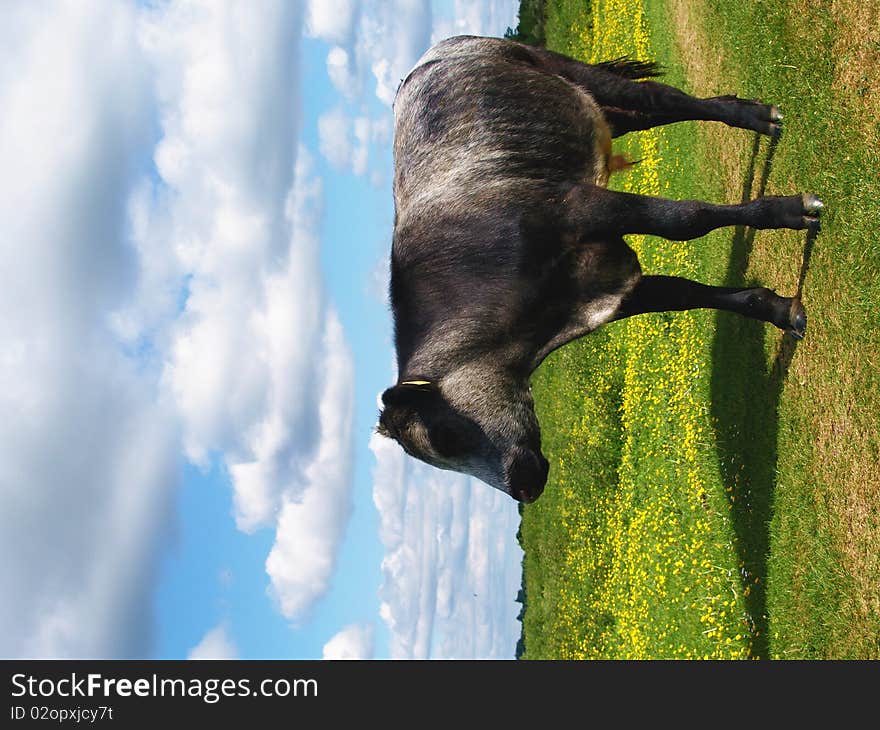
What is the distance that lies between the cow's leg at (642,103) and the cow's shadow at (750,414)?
510 mm

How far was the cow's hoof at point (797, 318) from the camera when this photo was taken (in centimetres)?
646

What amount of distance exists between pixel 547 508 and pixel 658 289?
12611 millimetres

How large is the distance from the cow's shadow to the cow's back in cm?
224

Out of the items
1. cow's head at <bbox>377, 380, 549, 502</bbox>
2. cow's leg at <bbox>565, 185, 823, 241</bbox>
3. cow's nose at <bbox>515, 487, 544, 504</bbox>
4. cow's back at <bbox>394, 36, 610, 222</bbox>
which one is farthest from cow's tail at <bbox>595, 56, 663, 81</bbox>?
cow's nose at <bbox>515, 487, 544, 504</bbox>

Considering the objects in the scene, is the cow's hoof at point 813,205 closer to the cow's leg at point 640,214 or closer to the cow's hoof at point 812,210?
the cow's hoof at point 812,210

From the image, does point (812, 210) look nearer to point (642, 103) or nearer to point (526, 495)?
point (642, 103)

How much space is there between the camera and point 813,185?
21.6ft

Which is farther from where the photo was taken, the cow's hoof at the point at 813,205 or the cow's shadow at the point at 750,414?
the cow's shadow at the point at 750,414

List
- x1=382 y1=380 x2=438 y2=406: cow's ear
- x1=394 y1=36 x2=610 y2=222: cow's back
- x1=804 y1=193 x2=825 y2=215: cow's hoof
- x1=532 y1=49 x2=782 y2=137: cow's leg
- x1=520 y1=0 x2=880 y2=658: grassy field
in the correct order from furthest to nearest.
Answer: x1=532 y1=49 x2=782 y2=137: cow's leg < x1=804 y1=193 x2=825 y2=215: cow's hoof < x1=394 y1=36 x2=610 y2=222: cow's back < x1=520 y1=0 x2=880 y2=658: grassy field < x1=382 y1=380 x2=438 y2=406: cow's ear

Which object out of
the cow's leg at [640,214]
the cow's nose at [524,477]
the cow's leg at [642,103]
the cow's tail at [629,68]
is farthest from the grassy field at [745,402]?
the cow's nose at [524,477]

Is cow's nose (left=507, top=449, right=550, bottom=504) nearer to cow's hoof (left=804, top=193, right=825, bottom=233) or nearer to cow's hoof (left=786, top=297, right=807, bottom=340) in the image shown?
cow's hoof (left=786, top=297, right=807, bottom=340)

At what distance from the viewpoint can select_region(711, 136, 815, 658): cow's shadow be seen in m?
7.27
